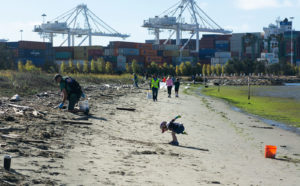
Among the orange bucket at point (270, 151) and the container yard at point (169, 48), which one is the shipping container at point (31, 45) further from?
the orange bucket at point (270, 151)

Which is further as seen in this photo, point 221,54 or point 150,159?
point 221,54

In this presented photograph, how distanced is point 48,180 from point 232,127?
11.1 m

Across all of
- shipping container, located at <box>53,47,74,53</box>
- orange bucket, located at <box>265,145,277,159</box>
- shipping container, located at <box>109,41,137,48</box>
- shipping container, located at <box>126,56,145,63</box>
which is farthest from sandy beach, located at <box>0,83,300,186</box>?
shipping container, located at <box>53,47,74,53</box>

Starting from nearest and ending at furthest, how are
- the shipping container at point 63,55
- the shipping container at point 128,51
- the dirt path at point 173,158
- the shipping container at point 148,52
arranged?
the dirt path at point 173,158, the shipping container at point 128,51, the shipping container at point 63,55, the shipping container at point 148,52

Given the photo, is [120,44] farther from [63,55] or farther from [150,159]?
[150,159]

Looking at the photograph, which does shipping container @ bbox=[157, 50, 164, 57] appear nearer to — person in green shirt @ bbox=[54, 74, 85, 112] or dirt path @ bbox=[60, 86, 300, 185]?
person in green shirt @ bbox=[54, 74, 85, 112]

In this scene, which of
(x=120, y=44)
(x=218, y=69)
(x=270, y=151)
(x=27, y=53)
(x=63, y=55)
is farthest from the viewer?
(x=218, y=69)

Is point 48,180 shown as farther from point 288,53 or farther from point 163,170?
point 288,53

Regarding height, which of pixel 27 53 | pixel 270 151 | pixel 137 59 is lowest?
pixel 270 151

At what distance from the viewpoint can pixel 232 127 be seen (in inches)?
640

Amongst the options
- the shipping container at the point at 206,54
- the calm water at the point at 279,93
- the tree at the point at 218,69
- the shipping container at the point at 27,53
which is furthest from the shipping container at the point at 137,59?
the calm water at the point at 279,93

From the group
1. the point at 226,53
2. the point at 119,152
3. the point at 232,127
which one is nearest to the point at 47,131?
the point at 119,152

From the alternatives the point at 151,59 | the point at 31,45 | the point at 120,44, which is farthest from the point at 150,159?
the point at 151,59

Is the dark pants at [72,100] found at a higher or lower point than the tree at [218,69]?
lower
